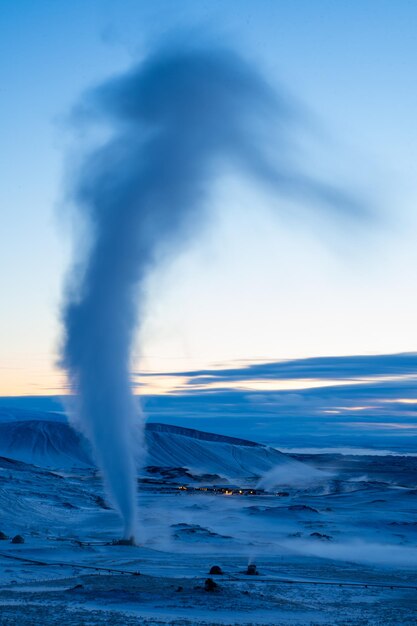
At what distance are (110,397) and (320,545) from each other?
10.6 metres

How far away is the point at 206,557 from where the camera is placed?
2550 centimetres

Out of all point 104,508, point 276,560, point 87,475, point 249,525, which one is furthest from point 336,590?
point 87,475

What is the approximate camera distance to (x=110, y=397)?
27.9 meters

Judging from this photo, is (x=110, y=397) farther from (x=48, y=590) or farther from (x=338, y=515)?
(x=338, y=515)

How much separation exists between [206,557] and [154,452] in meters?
77.7

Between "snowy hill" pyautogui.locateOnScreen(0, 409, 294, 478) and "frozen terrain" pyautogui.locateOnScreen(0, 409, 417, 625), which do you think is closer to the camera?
"frozen terrain" pyautogui.locateOnScreen(0, 409, 417, 625)

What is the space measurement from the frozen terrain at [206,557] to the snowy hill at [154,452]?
33985 millimetres

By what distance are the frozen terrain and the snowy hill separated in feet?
111

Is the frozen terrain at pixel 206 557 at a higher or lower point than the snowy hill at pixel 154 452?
higher

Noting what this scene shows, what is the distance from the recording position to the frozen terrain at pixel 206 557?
16.9m

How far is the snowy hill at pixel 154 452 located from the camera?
318 feet

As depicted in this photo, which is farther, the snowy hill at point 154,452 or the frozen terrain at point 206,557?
the snowy hill at point 154,452

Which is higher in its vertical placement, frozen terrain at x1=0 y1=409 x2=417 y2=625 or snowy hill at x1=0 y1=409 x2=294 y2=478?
frozen terrain at x1=0 y1=409 x2=417 y2=625

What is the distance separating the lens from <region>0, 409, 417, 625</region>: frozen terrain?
55.5 feet
